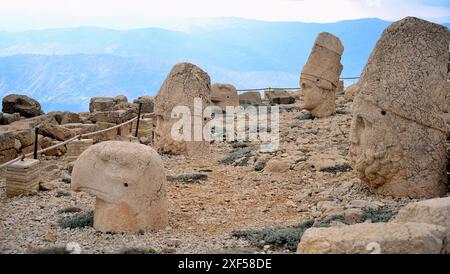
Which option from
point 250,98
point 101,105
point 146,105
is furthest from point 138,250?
point 250,98

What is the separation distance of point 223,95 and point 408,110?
41.0 ft

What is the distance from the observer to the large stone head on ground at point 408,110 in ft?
21.7

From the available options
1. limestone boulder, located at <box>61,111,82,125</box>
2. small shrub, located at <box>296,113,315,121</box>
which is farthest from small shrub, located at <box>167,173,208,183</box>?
limestone boulder, located at <box>61,111,82,125</box>

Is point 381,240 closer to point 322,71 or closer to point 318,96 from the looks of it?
point 322,71

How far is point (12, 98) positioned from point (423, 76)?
13.0 m

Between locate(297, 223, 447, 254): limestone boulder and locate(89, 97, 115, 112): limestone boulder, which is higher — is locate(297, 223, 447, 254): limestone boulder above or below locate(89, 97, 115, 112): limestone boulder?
above

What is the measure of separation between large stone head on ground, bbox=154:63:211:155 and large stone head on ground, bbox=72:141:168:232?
16.8 ft

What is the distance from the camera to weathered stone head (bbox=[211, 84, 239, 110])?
1875 cm

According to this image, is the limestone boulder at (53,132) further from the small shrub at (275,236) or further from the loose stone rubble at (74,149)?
the small shrub at (275,236)

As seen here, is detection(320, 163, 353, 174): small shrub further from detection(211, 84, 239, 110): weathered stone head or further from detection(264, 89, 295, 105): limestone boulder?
detection(264, 89, 295, 105): limestone boulder

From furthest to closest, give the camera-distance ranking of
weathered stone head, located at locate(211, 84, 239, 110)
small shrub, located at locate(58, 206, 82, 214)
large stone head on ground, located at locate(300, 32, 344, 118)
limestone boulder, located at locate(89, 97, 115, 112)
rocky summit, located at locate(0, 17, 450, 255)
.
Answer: limestone boulder, located at locate(89, 97, 115, 112) → weathered stone head, located at locate(211, 84, 239, 110) → large stone head on ground, located at locate(300, 32, 344, 118) → small shrub, located at locate(58, 206, 82, 214) → rocky summit, located at locate(0, 17, 450, 255)

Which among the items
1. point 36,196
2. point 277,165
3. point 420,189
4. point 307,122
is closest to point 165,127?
point 277,165

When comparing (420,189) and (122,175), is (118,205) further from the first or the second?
(420,189)

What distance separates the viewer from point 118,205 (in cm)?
612
